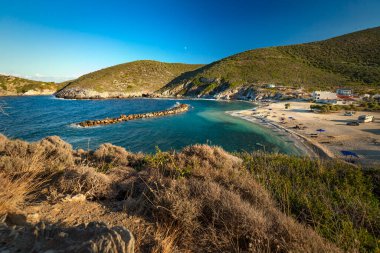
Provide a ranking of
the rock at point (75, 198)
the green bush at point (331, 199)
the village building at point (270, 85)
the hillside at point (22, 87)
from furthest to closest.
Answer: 1. the hillside at point (22, 87)
2. the village building at point (270, 85)
3. the rock at point (75, 198)
4. the green bush at point (331, 199)

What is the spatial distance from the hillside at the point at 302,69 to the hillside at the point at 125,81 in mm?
22751

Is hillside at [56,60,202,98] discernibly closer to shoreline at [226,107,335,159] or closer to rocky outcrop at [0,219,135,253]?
shoreline at [226,107,335,159]

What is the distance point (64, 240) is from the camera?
6.47ft

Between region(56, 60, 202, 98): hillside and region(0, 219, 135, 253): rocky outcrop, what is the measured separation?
11196 centimetres

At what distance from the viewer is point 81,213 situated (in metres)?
3.35

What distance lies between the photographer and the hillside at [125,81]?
110750mm

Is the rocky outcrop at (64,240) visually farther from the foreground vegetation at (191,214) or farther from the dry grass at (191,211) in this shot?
the dry grass at (191,211)

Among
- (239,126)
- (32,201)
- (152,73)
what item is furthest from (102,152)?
(152,73)

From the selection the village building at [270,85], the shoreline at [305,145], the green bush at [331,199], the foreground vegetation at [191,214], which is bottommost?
the shoreline at [305,145]

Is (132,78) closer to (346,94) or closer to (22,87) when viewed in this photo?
(22,87)

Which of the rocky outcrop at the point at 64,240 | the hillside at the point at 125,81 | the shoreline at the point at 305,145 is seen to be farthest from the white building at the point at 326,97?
the hillside at the point at 125,81

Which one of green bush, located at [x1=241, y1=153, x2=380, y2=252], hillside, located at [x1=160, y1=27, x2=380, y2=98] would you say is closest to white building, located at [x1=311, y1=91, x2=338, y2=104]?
hillside, located at [x1=160, y1=27, x2=380, y2=98]

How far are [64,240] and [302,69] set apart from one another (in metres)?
119

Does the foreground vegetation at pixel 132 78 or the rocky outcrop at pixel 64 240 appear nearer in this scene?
the rocky outcrop at pixel 64 240
